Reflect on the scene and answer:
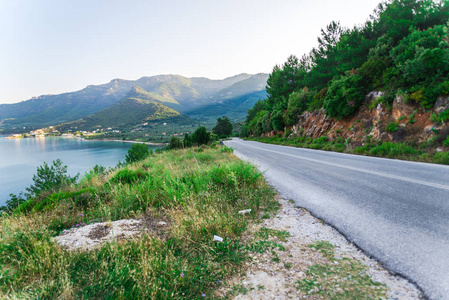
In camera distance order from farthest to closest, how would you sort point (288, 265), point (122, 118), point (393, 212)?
1. point (122, 118)
2. point (393, 212)
3. point (288, 265)

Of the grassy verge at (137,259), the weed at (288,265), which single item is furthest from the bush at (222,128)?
the weed at (288,265)

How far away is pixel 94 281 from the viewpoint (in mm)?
2213

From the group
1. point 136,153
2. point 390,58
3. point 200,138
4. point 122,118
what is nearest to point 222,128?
point 200,138

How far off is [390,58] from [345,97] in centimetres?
382

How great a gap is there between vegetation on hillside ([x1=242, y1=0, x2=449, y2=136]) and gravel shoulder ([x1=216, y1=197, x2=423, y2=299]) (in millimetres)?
12400

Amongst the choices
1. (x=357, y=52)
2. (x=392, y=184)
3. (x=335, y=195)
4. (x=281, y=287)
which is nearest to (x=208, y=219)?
(x=281, y=287)

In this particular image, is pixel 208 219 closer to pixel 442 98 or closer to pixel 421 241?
pixel 421 241

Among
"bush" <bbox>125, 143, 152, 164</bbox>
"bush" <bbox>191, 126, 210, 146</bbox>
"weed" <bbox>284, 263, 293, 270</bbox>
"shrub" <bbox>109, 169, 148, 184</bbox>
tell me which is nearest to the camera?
"weed" <bbox>284, 263, 293, 270</bbox>

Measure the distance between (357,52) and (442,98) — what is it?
472 inches

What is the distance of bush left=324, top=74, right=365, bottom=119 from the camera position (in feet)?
53.1

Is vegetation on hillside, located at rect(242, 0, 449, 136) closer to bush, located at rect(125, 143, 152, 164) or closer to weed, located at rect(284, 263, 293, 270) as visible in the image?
weed, located at rect(284, 263, 293, 270)

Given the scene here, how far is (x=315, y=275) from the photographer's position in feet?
7.20

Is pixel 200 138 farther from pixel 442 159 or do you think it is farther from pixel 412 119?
pixel 442 159

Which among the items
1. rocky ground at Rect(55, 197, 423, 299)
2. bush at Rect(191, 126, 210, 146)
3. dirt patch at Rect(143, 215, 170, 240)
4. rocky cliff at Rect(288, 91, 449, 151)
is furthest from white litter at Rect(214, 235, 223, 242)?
bush at Rect(191, 126, 210, 146)
